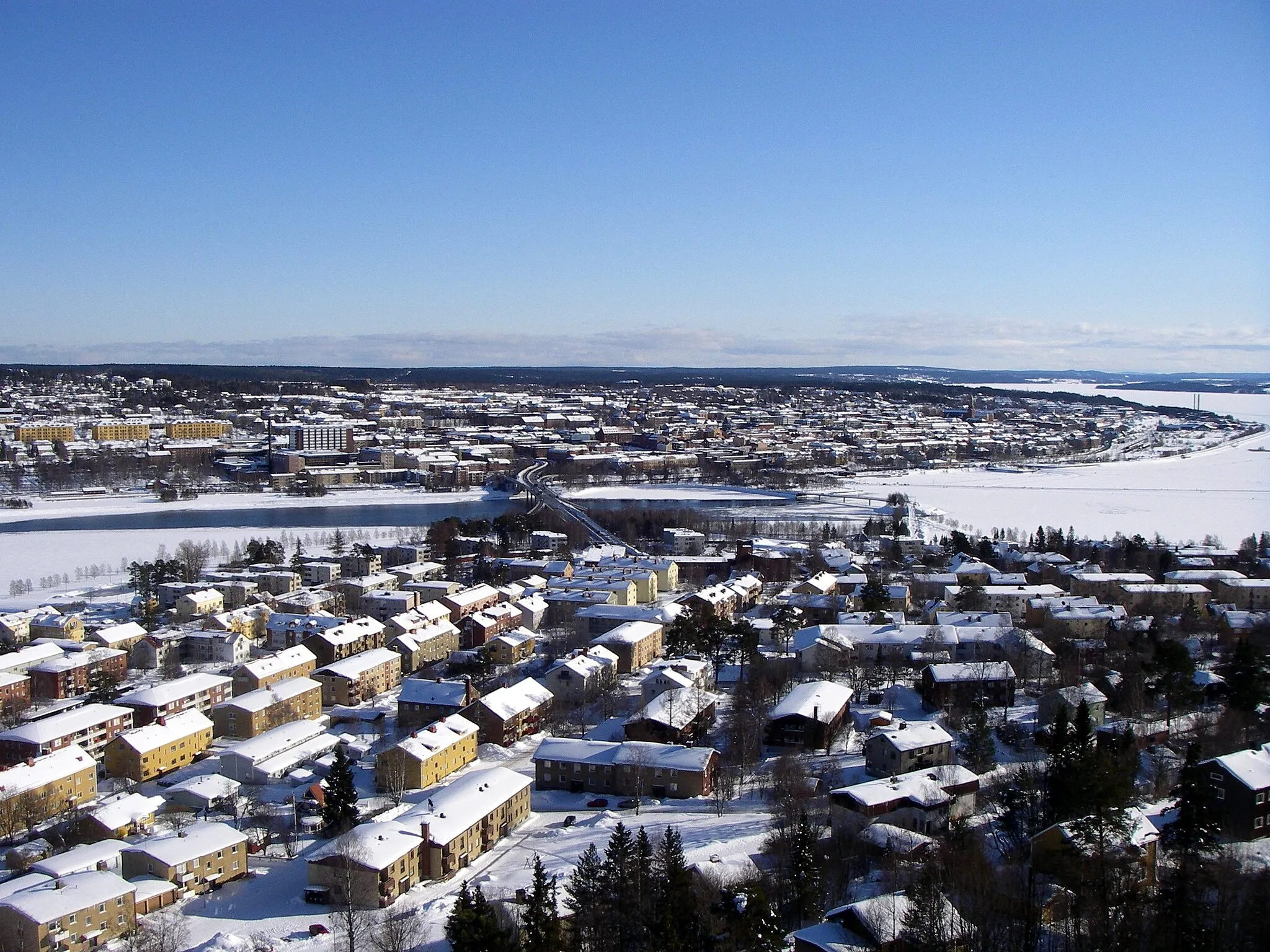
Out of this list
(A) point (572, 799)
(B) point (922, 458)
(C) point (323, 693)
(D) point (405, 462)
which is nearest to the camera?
(A) point (572, 799)

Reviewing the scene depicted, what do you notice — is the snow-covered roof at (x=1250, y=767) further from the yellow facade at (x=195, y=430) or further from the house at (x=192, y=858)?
the yellow facade at (x=195, y=430)

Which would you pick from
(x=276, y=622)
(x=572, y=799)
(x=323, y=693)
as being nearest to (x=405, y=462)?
(x=276, y=622)

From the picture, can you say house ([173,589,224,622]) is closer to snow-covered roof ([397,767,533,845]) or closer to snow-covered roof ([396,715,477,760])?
snow-covered roof ([396,715,477,760])

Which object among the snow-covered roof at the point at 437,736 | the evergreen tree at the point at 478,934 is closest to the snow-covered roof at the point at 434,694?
the snow-covered roof at the point at 437,736

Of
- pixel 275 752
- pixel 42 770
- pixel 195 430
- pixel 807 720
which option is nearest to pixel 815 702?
pixel 807 720

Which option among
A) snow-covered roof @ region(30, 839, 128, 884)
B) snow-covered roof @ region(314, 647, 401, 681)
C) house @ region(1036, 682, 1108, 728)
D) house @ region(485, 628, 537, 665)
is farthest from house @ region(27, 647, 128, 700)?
house @ region(1036, 682, 1108, 728)

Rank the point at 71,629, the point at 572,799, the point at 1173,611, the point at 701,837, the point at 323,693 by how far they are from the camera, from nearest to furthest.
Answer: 1. the point at 701,837
2. the point at 572,799
3. the point at 323,693
4. the point at 71,629
5. the point at 1173,611

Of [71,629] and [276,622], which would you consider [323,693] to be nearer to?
[276,622]

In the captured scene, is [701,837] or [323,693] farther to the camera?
[323,693]
